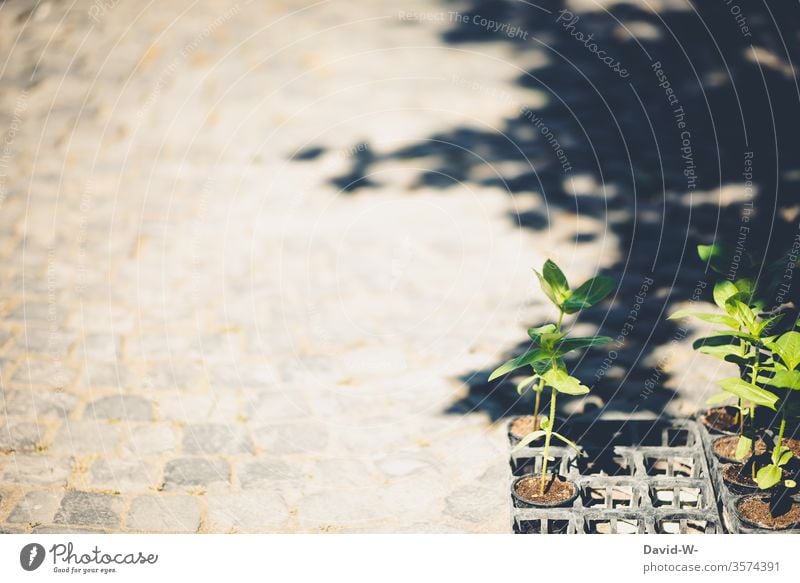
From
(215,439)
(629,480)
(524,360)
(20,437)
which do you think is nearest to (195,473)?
(215,439)

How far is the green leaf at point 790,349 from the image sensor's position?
98.9 inches

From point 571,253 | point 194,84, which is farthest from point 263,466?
point 194,84

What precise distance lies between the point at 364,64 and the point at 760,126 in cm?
171

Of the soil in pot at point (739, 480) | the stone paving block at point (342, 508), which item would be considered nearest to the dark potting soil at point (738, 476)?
the soil in pot at point (739, 480)

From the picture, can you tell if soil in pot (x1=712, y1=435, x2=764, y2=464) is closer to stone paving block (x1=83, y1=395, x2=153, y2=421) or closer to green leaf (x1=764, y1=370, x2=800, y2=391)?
green leaf (x1=764, y1=370, x2=800, y2=391)

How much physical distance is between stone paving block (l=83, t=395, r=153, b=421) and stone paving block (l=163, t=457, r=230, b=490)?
33cm

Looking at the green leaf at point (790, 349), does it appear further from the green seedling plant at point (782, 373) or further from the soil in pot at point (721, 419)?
the soil in pot at point (721, 419)

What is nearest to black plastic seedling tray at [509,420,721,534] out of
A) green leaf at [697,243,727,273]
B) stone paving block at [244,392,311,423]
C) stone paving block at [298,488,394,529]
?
stone paving block at [298,488,394,529]

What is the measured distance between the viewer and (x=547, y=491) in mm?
2869

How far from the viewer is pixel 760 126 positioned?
316 cm

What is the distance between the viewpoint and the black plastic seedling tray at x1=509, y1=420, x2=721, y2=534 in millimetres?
2791

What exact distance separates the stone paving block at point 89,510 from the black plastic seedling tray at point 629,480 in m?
1.63

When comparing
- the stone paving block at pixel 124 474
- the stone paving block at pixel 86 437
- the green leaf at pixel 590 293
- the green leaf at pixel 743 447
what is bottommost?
the stone paving block at pixel 124 474

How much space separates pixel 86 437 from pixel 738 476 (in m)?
2.76
